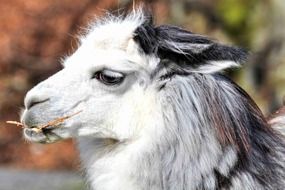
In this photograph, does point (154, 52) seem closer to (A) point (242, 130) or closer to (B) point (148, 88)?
(B) point (148, 88)

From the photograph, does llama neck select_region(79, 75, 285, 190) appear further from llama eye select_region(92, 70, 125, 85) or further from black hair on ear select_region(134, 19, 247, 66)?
llama eye select_region(92, 70, 125, 85)

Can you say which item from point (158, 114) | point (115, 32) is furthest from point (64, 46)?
point (158, 114)

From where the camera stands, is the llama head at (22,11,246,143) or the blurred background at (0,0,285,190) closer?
the llama head at (22,11,246,143)

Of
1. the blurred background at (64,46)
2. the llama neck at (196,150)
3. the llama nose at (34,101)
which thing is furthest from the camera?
the blurred background at (64,46)

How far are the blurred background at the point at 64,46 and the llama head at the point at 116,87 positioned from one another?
615 centimetres

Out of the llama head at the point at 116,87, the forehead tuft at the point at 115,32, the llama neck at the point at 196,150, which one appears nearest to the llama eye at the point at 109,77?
the llama head at the point at 116,87

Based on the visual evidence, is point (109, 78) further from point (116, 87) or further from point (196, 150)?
point (196, 150)

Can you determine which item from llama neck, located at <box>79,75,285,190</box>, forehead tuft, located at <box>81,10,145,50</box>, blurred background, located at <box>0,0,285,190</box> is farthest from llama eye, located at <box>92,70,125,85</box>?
blurred background, located at <box>0,0,285,190</box>

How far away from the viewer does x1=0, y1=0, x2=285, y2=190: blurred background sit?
12.5m

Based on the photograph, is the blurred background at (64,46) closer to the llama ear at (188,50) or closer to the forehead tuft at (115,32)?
the forehead tuft at (115,32)

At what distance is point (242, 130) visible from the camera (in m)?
4.71

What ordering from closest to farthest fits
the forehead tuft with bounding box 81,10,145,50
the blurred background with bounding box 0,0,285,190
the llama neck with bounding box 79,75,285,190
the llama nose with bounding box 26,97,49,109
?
the llama neck with bounding box 79,75,285,190
the llama nose with bounding box 26,97,49,109
the forehead tuft with bounding box 81,10,145,50
the blurred background with bounding box 0,0,285,190

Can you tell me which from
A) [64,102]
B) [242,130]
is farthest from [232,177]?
[64,102]

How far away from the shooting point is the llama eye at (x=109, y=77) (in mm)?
4777
